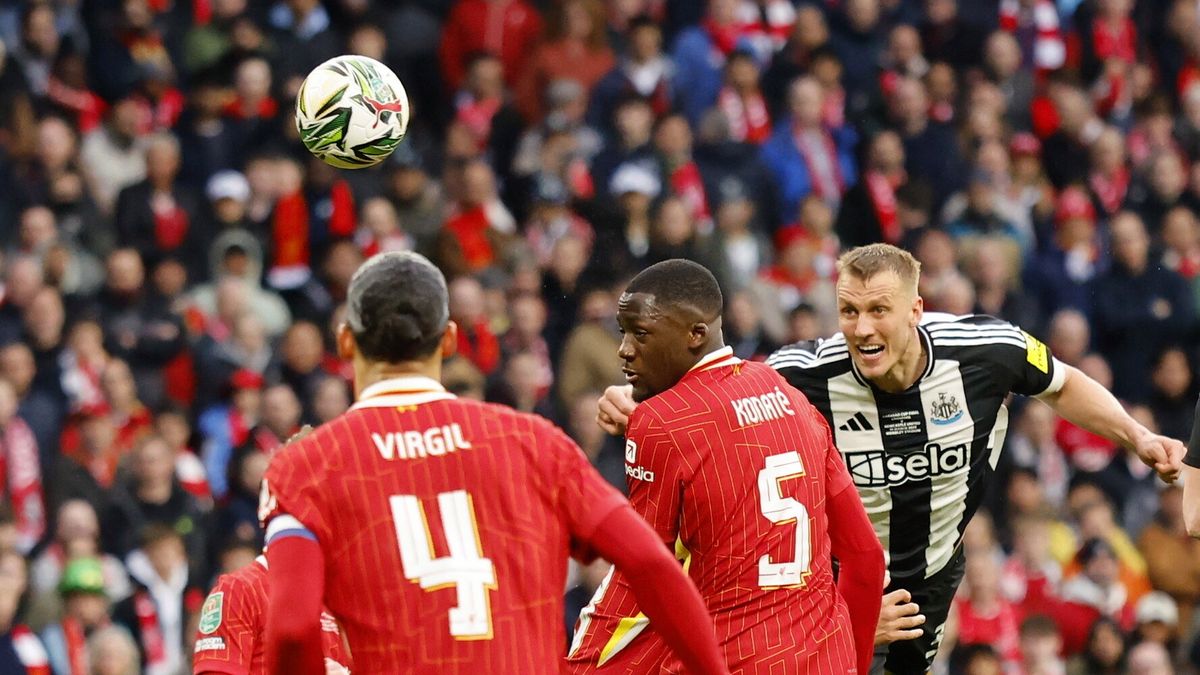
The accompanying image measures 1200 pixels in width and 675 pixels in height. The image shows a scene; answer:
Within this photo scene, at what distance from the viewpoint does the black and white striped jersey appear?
310 inches

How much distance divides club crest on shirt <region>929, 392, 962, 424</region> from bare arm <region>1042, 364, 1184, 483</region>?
42 cm

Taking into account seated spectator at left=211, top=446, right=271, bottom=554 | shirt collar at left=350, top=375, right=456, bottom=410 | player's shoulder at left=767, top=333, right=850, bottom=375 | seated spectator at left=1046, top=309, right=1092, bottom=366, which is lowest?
shirt collar at left=350, top=375, right=456, bottom=410

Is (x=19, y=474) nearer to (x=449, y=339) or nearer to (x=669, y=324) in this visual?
(x=669, y=324)

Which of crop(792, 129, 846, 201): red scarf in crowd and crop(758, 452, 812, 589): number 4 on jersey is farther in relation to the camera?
crop(792, 129, 846, 201): red scarf in crowd

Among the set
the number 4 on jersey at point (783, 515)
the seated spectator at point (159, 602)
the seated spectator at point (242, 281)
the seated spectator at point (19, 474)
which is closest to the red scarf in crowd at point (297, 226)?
the seated spectator at point (242, 281)

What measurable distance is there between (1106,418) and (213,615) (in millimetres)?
3613

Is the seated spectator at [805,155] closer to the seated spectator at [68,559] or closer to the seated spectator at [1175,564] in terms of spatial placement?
the seated spectator at [1175,564]

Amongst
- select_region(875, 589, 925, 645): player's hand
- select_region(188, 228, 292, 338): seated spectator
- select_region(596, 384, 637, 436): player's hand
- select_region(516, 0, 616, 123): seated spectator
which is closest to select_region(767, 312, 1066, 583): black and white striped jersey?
select_region(875, 589, 925, 645): player's hand

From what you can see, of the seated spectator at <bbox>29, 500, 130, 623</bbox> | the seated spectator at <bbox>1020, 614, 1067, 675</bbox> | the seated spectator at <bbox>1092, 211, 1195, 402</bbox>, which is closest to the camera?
the seated spectator at <bbox>29, 500, 130, 623</bbox>

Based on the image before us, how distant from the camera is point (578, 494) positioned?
521 cm

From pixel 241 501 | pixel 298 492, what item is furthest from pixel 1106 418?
pixel 241 501

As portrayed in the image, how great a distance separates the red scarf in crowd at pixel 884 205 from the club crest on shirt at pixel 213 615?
32.9ft

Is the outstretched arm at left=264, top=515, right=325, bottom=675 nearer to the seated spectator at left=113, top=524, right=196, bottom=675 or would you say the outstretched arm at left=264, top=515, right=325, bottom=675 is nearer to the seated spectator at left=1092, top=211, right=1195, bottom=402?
the seated spectator at left=113, top=524, right=196, bottom=675

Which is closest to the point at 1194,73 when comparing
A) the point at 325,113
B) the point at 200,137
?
the point at 200,137
